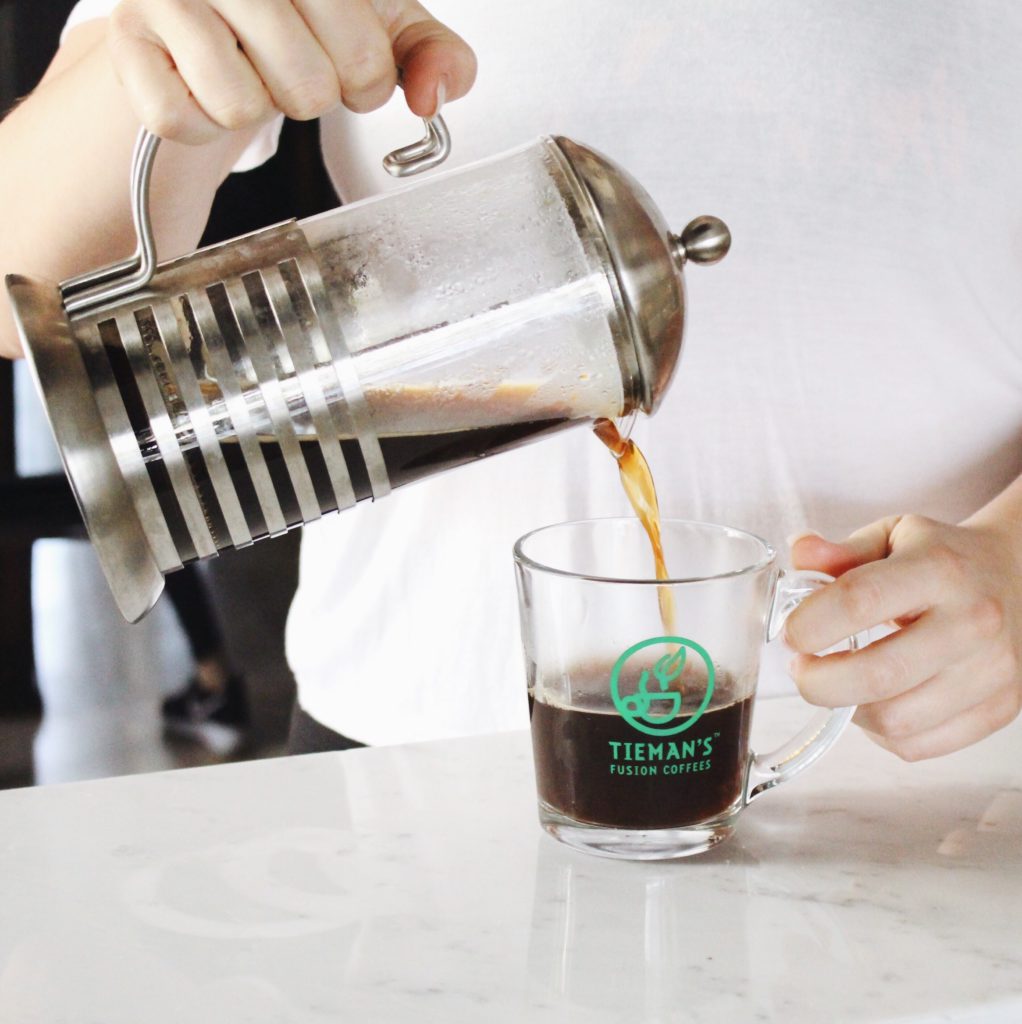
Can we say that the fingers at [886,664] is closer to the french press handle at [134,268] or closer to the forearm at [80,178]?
the french press handle at [134,268]

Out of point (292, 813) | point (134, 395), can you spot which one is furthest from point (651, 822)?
point (134, 395)

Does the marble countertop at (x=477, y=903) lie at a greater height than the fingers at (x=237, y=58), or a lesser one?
lesser

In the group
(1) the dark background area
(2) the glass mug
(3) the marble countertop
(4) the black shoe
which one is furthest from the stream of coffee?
(4) the black shoe

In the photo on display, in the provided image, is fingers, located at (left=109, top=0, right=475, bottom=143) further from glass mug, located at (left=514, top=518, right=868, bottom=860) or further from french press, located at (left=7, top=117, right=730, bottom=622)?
glass mug, located at (left=514, top=518, right=868, bottom=860)

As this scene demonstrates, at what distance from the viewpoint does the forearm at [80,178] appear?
2.83 feet

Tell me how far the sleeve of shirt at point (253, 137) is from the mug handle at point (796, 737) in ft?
1.68

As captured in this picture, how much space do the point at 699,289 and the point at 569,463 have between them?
17 cm

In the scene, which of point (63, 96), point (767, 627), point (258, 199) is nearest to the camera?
point (767, 627)

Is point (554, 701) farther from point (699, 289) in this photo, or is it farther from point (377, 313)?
point (699, 289)

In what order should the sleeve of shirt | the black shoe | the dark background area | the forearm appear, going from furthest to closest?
the black shoe < the dark background area < the sleeve of shirt < the forearm

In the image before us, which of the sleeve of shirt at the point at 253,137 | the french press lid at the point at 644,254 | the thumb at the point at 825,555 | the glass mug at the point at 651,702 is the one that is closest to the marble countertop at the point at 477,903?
the glass mug at the point at 651,702

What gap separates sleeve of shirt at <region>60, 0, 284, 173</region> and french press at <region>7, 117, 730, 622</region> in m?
0.36

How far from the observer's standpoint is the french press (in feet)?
2.11

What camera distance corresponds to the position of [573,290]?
2.15 feet
